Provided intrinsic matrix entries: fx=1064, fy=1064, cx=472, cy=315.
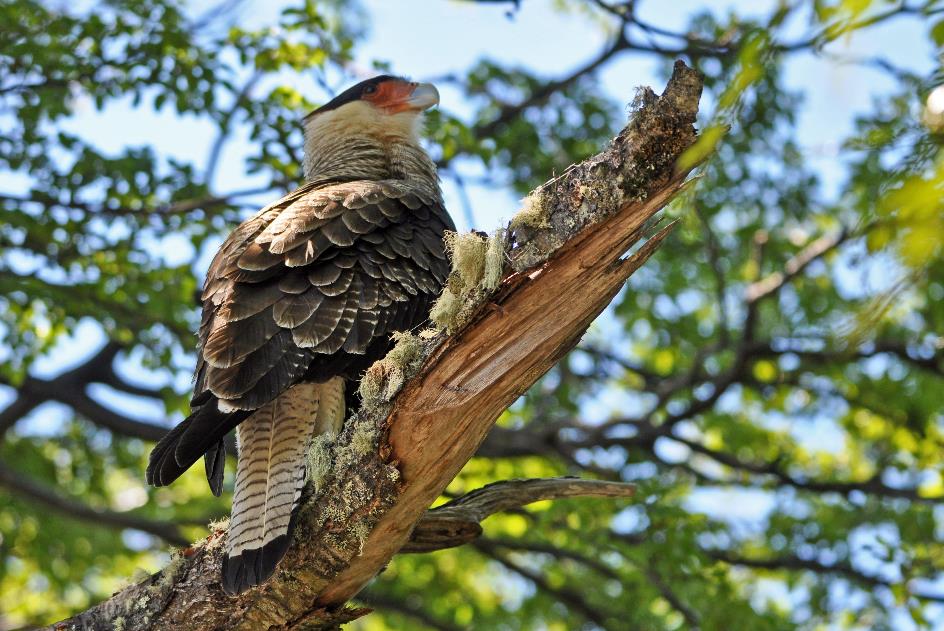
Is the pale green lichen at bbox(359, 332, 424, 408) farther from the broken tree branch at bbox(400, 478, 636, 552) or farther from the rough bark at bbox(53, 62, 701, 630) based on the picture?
the broken tree branch at bbox(400, 478, 636, 552)

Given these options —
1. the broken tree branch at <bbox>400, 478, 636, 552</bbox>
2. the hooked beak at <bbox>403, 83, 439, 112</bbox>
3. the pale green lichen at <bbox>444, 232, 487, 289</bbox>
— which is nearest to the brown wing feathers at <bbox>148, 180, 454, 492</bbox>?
the broken tree branch at <bbox>400, 478, 636, 552</bbox>

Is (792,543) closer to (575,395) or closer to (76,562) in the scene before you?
(575,395)

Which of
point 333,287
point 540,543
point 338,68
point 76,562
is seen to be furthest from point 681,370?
point 333,287

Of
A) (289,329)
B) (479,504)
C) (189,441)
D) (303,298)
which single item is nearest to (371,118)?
(303,298)

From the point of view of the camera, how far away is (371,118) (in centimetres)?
575

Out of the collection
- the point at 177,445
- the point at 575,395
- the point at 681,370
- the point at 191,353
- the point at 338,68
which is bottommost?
the point at 177,445

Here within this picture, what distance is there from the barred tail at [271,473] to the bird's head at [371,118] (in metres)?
2.01

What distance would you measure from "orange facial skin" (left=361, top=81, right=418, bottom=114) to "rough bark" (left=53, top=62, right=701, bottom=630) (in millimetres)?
2867

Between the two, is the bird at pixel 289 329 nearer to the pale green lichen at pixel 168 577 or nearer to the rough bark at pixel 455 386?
the rough bark at pixel 455 386

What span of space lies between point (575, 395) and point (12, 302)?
15.3 feet

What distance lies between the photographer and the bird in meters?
3.33

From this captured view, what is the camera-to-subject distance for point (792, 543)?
25.0 ft

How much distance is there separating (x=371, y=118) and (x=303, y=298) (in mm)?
2265

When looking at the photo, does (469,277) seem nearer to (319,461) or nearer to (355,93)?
(319,461)
